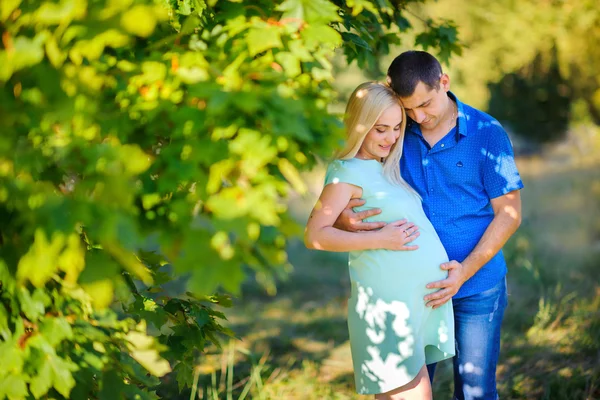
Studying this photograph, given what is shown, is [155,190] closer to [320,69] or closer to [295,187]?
[295,187]

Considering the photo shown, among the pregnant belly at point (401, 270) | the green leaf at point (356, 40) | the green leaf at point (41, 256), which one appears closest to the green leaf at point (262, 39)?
the green leaf at point (41, 256)

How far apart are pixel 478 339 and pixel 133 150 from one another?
209 centimetres

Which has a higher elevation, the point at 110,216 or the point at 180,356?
the point at 110,216

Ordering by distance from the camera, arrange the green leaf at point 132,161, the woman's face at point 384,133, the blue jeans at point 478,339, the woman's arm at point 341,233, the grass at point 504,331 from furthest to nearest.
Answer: the grass at point 504,331
the blue jeans at point 478,339
the woman's face at point 384,133
the woman's arm at point 341,233
the green leaf at point 132,161

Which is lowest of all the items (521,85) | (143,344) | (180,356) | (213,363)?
(521,85)

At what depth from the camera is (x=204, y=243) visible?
1.46 metres

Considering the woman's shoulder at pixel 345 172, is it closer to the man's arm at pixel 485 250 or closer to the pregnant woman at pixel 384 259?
the pregnant woman at pixel 384 259

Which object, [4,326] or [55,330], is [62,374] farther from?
[4,326]

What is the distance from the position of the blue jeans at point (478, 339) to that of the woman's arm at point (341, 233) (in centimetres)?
51

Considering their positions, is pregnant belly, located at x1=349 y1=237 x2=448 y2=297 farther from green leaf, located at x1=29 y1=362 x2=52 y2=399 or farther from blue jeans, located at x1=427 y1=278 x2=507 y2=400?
green leaf, located at x1=29 y1=362 x2=52 y2=399

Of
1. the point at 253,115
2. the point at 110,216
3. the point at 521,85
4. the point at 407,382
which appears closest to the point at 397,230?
the point at 407,382

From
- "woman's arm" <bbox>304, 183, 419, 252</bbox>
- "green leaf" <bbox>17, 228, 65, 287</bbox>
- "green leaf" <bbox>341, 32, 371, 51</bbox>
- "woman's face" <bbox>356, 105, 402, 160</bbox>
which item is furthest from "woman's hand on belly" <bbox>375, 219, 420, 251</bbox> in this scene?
"green leaf" <bbox>17, 228, 65, 287</bbox>

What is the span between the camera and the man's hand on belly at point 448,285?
269cm

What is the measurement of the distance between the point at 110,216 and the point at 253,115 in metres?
0.46
